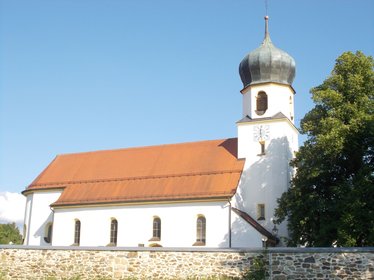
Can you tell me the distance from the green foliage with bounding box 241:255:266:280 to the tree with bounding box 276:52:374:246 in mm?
7332

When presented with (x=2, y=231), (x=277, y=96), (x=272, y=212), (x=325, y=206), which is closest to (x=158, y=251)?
(x=325, y=206)

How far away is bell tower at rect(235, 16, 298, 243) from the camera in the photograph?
31594 mm

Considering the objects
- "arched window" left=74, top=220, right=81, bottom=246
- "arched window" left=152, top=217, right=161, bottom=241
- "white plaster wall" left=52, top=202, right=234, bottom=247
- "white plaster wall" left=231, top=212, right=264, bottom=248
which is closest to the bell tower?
"white plaster wall" left=231, top=212, right=264, bottom=248

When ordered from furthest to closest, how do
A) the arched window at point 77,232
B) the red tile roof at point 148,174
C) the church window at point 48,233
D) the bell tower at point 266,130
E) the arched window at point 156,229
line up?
the church window at point 48,233
the arched window at point 77,232
the red tile roof at point 148,174
the arched window at point 156,229
the bell tower at point 266,130

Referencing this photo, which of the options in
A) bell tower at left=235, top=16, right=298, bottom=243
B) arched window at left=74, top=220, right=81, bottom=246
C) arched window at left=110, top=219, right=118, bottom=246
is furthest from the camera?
arched window at left=74, top=220, right=81, bottom=246

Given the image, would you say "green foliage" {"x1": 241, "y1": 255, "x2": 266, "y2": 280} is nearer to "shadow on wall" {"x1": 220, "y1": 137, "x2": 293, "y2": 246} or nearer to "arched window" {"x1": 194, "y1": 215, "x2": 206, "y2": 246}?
"arched window" {"x1": 194, "y1": 215, "x2": 206, "y2": 246}

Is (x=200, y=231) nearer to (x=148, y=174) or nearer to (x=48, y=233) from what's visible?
(x=148, y=174)

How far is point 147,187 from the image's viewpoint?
33.6 metres

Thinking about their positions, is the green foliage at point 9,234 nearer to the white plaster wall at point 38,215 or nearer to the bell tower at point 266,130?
the white plaster wall at point 38,215

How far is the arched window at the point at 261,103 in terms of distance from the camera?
33.6m

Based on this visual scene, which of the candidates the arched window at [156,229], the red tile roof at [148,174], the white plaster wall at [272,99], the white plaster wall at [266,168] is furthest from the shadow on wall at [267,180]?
the arched window at [156,229]

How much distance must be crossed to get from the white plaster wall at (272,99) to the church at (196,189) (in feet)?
0.21

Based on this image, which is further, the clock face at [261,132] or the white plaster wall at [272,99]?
the white plaster wall at [272,99]

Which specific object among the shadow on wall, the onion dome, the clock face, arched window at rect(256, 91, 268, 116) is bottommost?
the shadow on wall
